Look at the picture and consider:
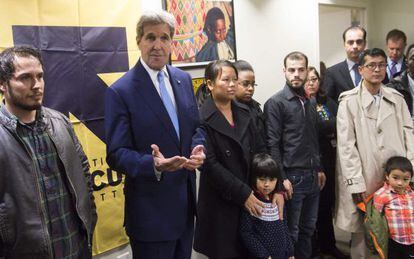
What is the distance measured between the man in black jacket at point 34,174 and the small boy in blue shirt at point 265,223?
94cm

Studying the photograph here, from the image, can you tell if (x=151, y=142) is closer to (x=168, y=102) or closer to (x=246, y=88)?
(x=168, y=102)

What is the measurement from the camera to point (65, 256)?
57.7 inches

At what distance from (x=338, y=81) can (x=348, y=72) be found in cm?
Result: 11

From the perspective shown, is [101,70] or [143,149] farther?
[101,70]

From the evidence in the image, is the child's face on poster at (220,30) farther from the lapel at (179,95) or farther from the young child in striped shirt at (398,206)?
the young child in striped shirt at (398,206)

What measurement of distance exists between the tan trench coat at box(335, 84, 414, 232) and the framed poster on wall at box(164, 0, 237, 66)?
959 millimetres

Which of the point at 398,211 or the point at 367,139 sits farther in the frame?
the point at 367,139

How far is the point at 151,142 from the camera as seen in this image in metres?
1.59

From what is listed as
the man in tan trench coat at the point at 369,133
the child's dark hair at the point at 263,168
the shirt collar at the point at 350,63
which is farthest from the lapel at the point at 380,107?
the child's dark hair at the point at 263,168

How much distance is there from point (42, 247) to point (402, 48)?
382cm

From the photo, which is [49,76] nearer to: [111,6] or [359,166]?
[111,6]

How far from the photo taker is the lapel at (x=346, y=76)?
3.08m

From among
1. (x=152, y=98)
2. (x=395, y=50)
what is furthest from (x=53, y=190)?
(x=395, y=50)

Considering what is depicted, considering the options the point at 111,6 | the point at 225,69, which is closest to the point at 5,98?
the point at 111,6
